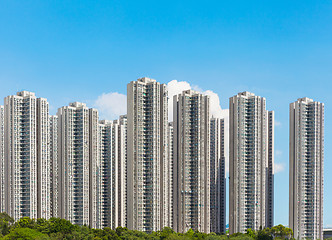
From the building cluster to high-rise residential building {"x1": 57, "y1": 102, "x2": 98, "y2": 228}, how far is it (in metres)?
0.13

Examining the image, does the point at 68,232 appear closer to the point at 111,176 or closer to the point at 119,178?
the point at 111,176

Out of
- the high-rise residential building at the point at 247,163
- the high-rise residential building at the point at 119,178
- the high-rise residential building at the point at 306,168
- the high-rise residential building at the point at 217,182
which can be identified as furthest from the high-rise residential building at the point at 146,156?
the high-rise residential building at the point at 306,168

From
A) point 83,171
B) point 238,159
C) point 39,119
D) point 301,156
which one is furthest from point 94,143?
point 301,156

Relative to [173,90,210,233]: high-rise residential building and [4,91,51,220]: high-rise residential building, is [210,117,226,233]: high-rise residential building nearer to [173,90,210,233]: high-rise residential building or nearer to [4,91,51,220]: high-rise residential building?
[173,90,210,233]: high-rise residential building

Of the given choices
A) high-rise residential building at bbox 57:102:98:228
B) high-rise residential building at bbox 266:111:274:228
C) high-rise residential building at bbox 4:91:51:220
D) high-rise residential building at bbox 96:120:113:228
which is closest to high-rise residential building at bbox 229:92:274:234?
high-rise residential building at bbox 266:111:274:228

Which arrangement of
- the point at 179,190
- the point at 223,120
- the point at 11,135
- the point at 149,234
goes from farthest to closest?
the point at 223,120, the point at 179,190, the point at 11,135, the point at 149,234

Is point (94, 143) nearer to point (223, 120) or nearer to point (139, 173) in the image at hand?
point (139, 173)

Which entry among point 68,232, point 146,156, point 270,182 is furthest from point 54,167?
point 270,182

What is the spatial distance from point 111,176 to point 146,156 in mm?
10684

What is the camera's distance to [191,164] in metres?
55.8

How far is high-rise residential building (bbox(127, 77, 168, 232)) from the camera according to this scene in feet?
166

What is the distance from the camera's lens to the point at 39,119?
5369cm

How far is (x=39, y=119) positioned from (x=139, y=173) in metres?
15.4

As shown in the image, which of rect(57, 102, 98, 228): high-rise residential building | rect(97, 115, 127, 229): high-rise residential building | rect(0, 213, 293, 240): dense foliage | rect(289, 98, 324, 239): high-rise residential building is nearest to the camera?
rect(0, 213, 293, 240): dense foliage
